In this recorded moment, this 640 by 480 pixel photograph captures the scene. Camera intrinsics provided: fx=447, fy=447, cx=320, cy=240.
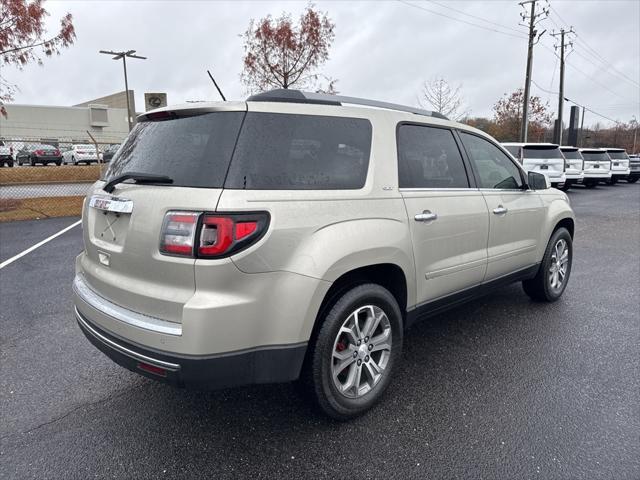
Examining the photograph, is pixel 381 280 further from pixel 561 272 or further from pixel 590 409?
pixel 561 272

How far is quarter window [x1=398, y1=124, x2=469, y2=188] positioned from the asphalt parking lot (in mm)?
1358

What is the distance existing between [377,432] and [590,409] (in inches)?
53.0

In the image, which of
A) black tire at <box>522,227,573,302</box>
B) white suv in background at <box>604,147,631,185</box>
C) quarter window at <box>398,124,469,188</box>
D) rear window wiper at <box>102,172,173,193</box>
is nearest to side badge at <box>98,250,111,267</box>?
rear window wiper at <box>102,172,173,193</box>

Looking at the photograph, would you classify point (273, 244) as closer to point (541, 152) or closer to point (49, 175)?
point (541, 152)

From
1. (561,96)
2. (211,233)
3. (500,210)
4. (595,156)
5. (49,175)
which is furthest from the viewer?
(561,96)

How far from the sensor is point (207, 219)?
2062 millimetres

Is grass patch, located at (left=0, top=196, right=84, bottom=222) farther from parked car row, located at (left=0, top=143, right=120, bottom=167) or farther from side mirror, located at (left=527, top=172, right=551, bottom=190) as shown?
parked car row, located at (left=0, top=143, right=120, bottom=167)

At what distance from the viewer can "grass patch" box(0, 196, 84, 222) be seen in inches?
410

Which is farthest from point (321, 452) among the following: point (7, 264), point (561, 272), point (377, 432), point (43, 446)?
point (7, 264)

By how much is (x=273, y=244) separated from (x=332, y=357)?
774mm

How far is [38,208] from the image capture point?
11539 millimetres

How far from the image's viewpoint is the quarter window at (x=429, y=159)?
2963mm

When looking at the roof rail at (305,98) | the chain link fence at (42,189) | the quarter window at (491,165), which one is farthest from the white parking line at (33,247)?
the quarter window at (491,165)

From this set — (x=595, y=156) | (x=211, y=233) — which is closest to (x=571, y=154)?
(x=595, y=156)
